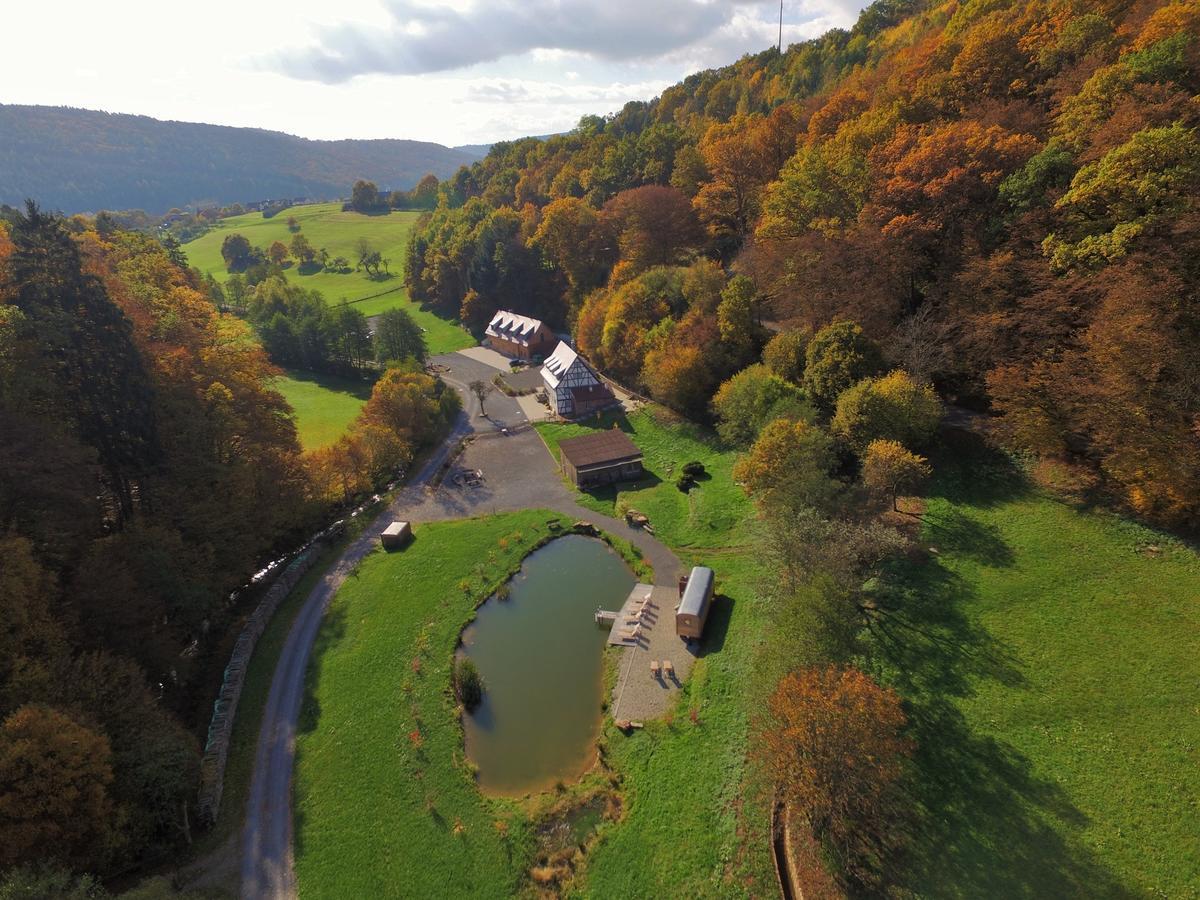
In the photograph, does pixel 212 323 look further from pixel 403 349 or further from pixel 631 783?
pixel 631 783

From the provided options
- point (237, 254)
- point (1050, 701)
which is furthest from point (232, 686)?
point (237, 254)

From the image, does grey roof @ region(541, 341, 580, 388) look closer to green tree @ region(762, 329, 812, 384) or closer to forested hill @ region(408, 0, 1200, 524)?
forested hill @ region(408, 0, 1200, 524)

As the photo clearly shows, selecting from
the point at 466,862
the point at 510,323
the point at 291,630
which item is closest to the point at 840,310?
the point at 466,862

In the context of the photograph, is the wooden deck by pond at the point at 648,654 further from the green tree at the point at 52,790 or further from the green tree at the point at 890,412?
the green tree at the point at 52,790

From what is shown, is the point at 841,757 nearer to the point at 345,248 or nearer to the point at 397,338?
the point at 397,338

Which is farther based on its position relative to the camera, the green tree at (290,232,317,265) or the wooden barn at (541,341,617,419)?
the green tree at (290,232,317,265)

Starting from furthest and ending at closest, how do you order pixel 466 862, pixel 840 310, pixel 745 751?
pixel 840 310, pixel 745 751, pixel 466 862

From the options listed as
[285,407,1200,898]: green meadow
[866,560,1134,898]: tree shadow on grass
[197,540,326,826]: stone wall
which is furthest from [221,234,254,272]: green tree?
[866,560,1134,898]: tree shadow on grass
